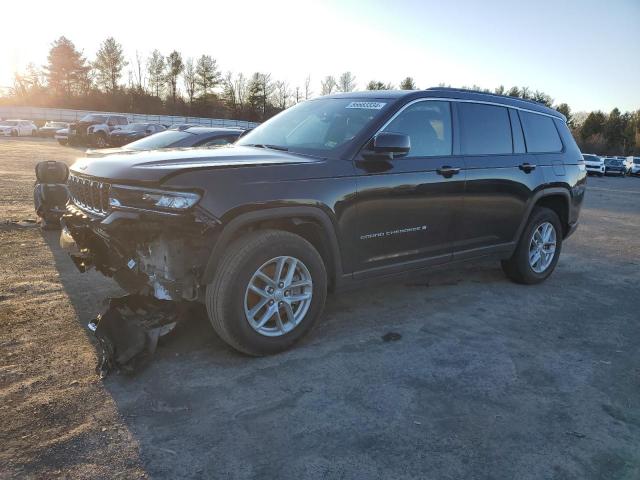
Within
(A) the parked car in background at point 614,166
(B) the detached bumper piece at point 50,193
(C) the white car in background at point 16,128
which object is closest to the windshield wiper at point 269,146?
(B) the detached bumper piece at point 50,193

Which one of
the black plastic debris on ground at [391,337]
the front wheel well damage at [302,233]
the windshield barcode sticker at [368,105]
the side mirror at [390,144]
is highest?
the windshield barcode sticker at [368,105]

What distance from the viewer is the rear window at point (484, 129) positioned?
4.70m

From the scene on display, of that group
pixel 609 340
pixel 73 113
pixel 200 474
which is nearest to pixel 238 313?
pixel 200 474

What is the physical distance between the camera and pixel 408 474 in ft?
7.84

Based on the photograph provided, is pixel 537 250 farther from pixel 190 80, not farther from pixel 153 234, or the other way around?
pixel 190 80

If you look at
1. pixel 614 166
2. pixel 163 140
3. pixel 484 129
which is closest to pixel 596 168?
pixel 614 166

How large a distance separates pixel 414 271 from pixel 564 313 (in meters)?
1.65

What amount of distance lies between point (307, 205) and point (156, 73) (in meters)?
72.3

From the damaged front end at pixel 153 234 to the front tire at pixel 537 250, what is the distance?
3.72 meters

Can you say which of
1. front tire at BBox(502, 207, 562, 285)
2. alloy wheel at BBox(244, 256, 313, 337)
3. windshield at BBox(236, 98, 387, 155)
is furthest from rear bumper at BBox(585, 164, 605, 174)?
alloy wheel at BBox(244, 256, 313, 337)

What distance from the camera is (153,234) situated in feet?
10.4

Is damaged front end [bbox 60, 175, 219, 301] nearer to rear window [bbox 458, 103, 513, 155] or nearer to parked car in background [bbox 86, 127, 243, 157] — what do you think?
rear window [bbox 458, 103, 513, 155]

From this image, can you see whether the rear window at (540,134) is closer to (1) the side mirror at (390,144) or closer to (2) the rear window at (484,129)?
(2) the rear window at (484,129)

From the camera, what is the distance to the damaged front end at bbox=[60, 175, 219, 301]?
3057 millimetres
